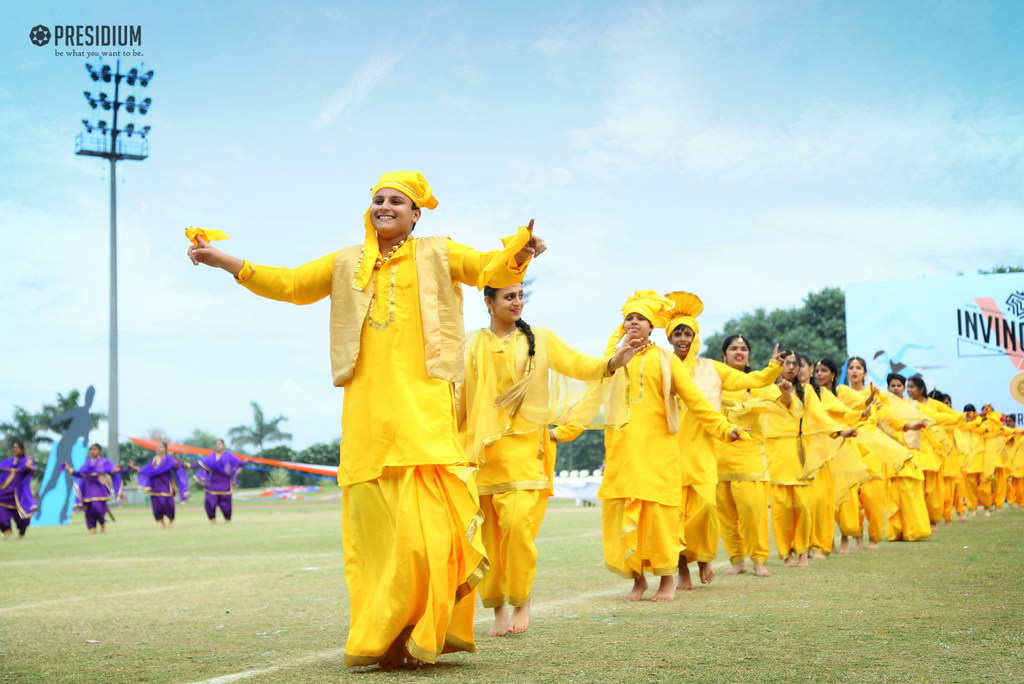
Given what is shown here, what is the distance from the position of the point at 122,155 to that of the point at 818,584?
35295 millimetres

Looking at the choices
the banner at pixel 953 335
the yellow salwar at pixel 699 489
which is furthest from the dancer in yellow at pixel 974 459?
the yellow salwar at pixel 699 489

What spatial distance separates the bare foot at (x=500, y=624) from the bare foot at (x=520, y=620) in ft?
0.17

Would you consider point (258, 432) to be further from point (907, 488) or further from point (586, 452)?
point (907, 488)

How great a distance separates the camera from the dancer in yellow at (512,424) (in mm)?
5535

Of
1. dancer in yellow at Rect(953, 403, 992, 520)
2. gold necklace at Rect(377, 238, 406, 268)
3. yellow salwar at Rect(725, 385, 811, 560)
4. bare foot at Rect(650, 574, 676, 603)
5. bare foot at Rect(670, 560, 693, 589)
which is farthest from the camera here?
dancer in yellow at Rect(953, 403, 992, 520)

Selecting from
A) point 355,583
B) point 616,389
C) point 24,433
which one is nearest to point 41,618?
point 355,583

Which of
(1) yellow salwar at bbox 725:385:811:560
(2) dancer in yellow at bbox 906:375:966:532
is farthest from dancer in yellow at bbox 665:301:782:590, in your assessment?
(2) dancer in yellow at bbox 906:375:966:532

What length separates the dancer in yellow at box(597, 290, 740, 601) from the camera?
6820mm

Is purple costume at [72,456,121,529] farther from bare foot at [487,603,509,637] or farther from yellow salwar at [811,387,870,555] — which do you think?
bare foot at [487,603,509,637]

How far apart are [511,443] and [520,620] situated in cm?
99

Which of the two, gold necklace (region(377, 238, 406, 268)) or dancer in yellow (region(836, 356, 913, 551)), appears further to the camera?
dancer in yellow (region(836, 356, 913, 551))

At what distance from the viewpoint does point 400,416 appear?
4297 millimetres

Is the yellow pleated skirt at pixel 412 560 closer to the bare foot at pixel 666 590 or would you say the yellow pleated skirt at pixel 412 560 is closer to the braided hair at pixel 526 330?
the braided hair at pixel 526 330

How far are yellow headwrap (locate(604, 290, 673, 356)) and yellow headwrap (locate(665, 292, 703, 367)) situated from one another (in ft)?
3.60
